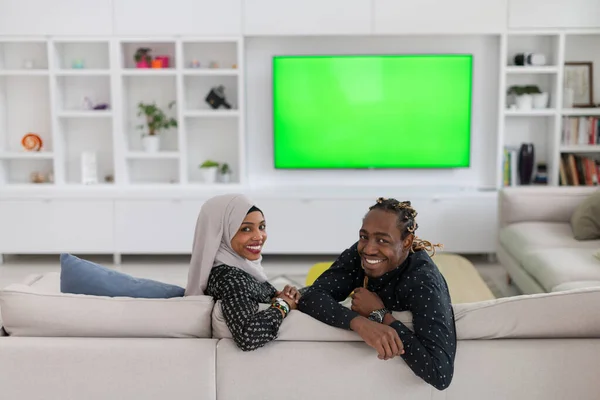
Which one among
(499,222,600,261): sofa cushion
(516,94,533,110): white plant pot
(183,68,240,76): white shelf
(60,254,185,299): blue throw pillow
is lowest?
(499,222,600,261): sofa cushion

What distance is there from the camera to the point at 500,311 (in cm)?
213

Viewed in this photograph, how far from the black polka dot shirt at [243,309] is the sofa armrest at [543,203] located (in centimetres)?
307

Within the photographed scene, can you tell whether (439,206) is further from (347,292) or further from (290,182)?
(347,292)

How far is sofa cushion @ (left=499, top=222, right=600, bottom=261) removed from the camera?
4.53 meters

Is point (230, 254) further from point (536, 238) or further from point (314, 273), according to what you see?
point (536, 238)

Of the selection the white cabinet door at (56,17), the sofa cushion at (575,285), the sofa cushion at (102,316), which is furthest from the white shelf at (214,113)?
the sofa cushion at (102,316)

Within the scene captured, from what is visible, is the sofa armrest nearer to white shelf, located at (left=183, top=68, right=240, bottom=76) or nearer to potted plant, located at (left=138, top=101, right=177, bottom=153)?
white shelf, located at (left=183, top=68, right=240, bottom=76)

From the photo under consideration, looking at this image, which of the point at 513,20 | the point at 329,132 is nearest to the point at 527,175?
the point at 513,20

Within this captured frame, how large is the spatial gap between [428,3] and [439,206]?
1477 mm

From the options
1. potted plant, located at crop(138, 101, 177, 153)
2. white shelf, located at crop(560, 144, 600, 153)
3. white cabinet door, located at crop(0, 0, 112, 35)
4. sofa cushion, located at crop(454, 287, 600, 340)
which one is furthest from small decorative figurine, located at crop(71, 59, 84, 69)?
sofa cushion, located at crop(454, 287, 600, 340)

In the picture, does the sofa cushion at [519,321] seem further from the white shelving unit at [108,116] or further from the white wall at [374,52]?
the white wall at [374,52]

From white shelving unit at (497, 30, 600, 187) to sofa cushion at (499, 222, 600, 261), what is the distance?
0.86 metres

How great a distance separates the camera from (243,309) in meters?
2.17

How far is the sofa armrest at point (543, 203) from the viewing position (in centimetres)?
507
